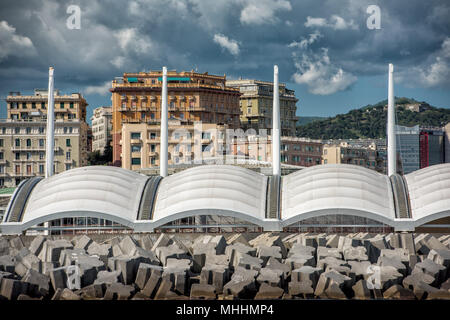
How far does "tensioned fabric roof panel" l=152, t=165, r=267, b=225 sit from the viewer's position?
155 feet

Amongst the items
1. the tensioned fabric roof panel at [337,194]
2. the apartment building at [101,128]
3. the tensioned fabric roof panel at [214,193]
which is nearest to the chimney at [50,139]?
the tensioned fabric roof panel at [214,193]

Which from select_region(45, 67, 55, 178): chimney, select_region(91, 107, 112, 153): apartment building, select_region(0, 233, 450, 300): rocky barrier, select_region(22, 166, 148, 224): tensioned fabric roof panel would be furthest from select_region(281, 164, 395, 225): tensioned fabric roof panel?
select_region(91, 107, 112, 153): apartment building

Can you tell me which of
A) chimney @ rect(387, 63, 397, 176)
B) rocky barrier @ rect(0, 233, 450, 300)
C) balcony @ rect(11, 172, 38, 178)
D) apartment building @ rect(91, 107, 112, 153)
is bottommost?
rocky barrier @ rect(0, 233, 450, 300)

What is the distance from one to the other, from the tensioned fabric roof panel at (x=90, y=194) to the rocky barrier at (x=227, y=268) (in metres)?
2.86

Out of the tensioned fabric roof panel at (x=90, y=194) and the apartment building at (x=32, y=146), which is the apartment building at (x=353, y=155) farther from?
the tensioned fabric roof panel at (x=90, y=194)

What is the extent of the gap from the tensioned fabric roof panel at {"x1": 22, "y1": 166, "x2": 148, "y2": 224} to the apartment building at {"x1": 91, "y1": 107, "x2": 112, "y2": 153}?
7552 cm

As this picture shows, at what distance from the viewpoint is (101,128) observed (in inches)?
5212

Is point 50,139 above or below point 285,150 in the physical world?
below

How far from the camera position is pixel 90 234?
48.3m

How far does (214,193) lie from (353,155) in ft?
218

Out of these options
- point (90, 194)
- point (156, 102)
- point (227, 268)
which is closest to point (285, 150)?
point (156, 102)

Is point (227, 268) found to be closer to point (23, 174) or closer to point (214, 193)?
point (214, 193)

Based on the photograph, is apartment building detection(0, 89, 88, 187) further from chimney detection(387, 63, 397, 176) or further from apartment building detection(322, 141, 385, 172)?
chimney detection(387, 63, 397, 176)
